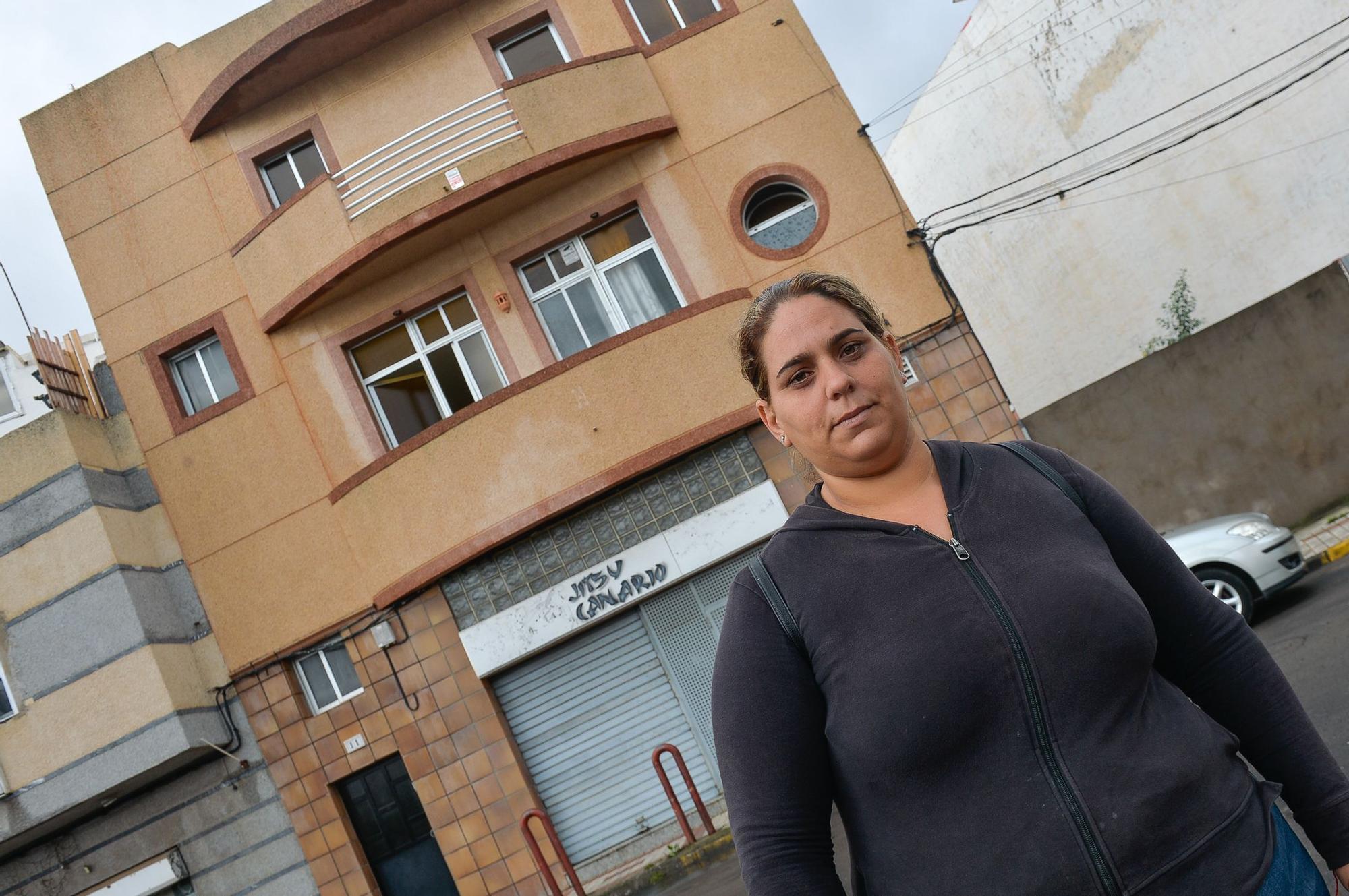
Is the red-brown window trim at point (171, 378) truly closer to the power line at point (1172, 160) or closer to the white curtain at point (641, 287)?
the white curtain at point (641, 287)

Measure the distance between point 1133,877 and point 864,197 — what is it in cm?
1171

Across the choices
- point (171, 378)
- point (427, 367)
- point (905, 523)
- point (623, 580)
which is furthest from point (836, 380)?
point (171, 378)

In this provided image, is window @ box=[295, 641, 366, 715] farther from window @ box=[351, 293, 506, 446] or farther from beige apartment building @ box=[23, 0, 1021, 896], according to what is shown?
window @ box=[351, 293, 506, 446]

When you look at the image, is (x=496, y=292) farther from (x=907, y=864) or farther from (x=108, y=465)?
(x=907, y=864)

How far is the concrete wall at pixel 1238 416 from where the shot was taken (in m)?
14.0

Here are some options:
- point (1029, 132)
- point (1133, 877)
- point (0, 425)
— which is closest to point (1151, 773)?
point (1133, 877)

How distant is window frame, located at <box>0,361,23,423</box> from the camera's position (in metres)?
15.9

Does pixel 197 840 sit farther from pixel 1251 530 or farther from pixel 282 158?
pixel 1251 530

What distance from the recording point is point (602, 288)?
12.9 metres

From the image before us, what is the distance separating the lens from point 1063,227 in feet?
64.9

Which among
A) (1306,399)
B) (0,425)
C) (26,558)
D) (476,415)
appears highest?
(0,425)

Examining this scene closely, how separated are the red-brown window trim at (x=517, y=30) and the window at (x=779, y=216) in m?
2.81

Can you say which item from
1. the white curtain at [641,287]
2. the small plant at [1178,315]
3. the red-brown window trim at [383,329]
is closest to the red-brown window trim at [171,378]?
the red-brown window trim at [383,329]

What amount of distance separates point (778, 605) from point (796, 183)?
1158 centimetres
